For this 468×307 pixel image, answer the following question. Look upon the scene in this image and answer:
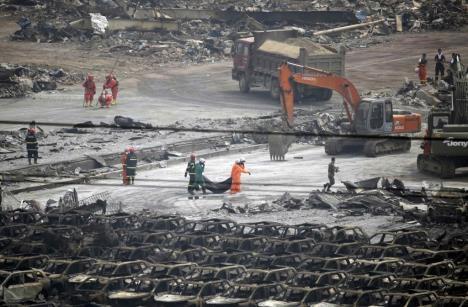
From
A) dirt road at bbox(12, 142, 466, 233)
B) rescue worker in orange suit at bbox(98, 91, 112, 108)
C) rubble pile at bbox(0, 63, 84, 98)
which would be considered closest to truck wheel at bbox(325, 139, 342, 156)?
dirt road at bbox(12, 142, 466, 233)

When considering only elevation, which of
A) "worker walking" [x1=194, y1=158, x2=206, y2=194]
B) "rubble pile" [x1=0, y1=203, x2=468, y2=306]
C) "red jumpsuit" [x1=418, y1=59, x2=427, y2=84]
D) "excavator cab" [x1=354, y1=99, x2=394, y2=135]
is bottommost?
"rubble pile" [x1=0, y1=203, x2=468, y2=306]

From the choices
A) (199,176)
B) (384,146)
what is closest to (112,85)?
(384,146)

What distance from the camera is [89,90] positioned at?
4406cm

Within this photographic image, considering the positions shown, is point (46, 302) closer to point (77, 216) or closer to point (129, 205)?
point (77, 216)

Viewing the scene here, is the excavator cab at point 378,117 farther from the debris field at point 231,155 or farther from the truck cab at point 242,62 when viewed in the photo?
the truck cab at point 242,62

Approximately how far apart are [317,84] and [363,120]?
2756mm

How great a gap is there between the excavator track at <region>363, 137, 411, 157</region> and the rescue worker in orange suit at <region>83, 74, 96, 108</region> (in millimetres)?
13714

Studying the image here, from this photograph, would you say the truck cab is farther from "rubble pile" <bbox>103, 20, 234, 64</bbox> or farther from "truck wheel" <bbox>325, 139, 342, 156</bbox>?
"truck wheel" <bbox>325, 139, 342, 156</bbox>

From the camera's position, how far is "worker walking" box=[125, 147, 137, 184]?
31.0 m

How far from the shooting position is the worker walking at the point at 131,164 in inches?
1219

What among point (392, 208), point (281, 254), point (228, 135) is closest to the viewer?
point (281, 254)

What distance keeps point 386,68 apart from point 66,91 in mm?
15702

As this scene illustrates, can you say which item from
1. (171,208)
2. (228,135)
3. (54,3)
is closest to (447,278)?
(171,208)

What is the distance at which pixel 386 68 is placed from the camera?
168 feet
